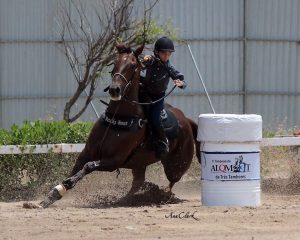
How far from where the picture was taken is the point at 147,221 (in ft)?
34.0

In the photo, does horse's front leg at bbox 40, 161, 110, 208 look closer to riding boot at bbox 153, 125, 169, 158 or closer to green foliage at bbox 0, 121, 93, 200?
riding boot at bbox 153, 125, 169, 158

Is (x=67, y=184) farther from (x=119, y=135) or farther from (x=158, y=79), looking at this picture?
(x=158, y=79)

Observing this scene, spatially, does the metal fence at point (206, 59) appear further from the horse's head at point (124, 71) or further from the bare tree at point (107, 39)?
the horse's head at point (124, 71)

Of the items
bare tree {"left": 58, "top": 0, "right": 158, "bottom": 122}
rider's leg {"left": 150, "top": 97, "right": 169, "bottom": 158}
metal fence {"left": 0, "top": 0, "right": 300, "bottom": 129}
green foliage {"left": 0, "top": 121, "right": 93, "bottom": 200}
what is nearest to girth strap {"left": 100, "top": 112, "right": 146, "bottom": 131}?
rider's leg {"left": 150, "top": 97, "right": 169, "bottom": 158}

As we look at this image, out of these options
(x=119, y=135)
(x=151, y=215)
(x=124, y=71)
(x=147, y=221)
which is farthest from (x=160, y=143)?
(x=147, y=221)

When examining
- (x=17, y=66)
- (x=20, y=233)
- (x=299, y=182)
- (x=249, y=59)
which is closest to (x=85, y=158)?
(x=20, y=233)

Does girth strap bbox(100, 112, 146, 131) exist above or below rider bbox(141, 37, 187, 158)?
below

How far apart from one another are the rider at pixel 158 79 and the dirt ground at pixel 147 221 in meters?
1.01

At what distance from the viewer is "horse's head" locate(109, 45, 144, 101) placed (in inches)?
472

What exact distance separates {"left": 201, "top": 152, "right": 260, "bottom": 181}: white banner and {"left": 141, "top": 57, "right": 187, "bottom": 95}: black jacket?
1139mm

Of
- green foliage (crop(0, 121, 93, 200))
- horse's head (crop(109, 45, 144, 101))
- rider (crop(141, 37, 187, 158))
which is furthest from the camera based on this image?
green foliage (crop(0, 121, 93, 200))

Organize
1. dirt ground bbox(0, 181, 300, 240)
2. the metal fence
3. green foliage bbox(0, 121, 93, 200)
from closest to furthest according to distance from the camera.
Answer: dirt ground bbox(0, 181, 300, 240)
green foliage bbox(0, 121, 93, 200)
the metal fence

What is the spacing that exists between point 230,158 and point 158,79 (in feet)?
5.07

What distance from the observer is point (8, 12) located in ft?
91.1
